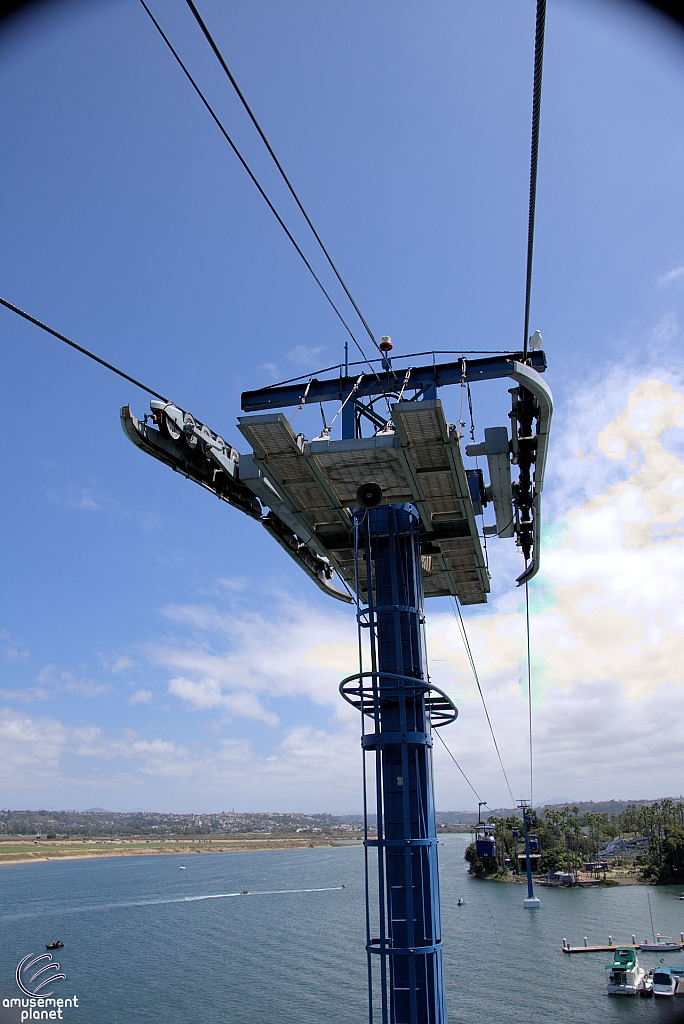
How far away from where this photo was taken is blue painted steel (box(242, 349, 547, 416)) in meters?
13.4

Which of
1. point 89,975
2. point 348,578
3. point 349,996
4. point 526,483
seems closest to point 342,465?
point 526,483

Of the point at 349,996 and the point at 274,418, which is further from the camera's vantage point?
the point at 349,996

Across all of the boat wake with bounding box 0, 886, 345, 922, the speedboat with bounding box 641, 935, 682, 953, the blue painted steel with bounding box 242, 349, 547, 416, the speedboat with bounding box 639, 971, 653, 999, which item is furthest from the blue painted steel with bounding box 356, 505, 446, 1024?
the boat wake with bounding box 0, 886, 345, 922

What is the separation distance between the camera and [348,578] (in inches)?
680

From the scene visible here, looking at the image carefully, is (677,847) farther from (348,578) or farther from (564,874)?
(348,578)

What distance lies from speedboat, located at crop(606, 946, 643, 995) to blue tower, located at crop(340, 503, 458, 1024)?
30.9 metres

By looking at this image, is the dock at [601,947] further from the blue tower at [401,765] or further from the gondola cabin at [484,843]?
the blue tower at [401,765]

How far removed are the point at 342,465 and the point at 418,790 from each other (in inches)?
237

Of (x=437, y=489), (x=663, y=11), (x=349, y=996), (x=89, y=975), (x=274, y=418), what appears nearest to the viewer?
(x=663, y=11)

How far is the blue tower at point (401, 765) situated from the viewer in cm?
1130

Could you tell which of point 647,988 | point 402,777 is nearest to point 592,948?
point 647,988

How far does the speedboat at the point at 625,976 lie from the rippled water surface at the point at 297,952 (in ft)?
2.06

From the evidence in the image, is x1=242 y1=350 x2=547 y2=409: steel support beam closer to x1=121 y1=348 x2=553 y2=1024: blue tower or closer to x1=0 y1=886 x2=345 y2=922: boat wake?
x1=121 y1=348 x2=553 y2=1024: blue tower

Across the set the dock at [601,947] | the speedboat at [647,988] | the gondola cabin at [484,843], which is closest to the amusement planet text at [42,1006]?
the speedboat at [647,988]
